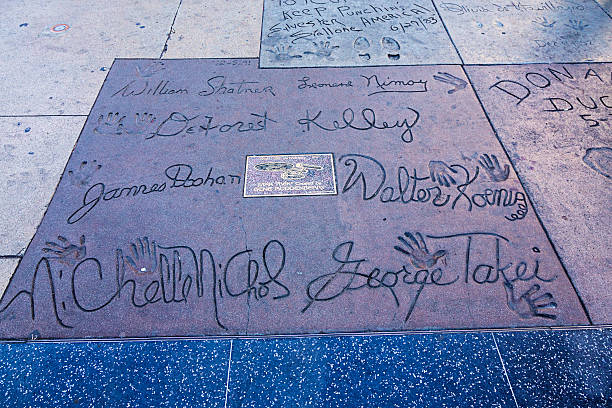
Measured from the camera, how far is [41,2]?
5.50 meters

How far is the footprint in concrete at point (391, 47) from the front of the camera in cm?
443

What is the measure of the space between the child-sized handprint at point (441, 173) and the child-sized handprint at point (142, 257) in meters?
2.14

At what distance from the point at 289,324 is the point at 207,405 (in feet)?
2.02

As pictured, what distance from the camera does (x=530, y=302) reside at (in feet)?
8.36

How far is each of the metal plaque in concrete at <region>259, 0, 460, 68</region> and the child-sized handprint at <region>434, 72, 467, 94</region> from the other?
0.26 meters

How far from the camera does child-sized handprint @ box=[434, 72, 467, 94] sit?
159 inches

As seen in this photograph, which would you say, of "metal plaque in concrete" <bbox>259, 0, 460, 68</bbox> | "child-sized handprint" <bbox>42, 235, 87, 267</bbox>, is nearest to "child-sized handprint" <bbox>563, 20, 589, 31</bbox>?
"metal plaque in concrete" <bbox>259, 0, 460, 68</bbox>

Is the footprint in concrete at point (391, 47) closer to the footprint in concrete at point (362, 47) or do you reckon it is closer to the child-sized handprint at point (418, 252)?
the footprint in concrete at point (362, 47)

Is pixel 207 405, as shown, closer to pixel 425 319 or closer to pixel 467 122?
pixel 425 319

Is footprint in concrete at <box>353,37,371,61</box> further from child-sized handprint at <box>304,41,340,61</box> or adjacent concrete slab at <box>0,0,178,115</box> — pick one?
adjacent concrete slab at <box>0,0,178,115</box>

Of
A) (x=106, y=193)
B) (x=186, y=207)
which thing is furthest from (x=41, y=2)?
(x=186, y=207)

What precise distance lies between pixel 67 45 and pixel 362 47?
334cm
